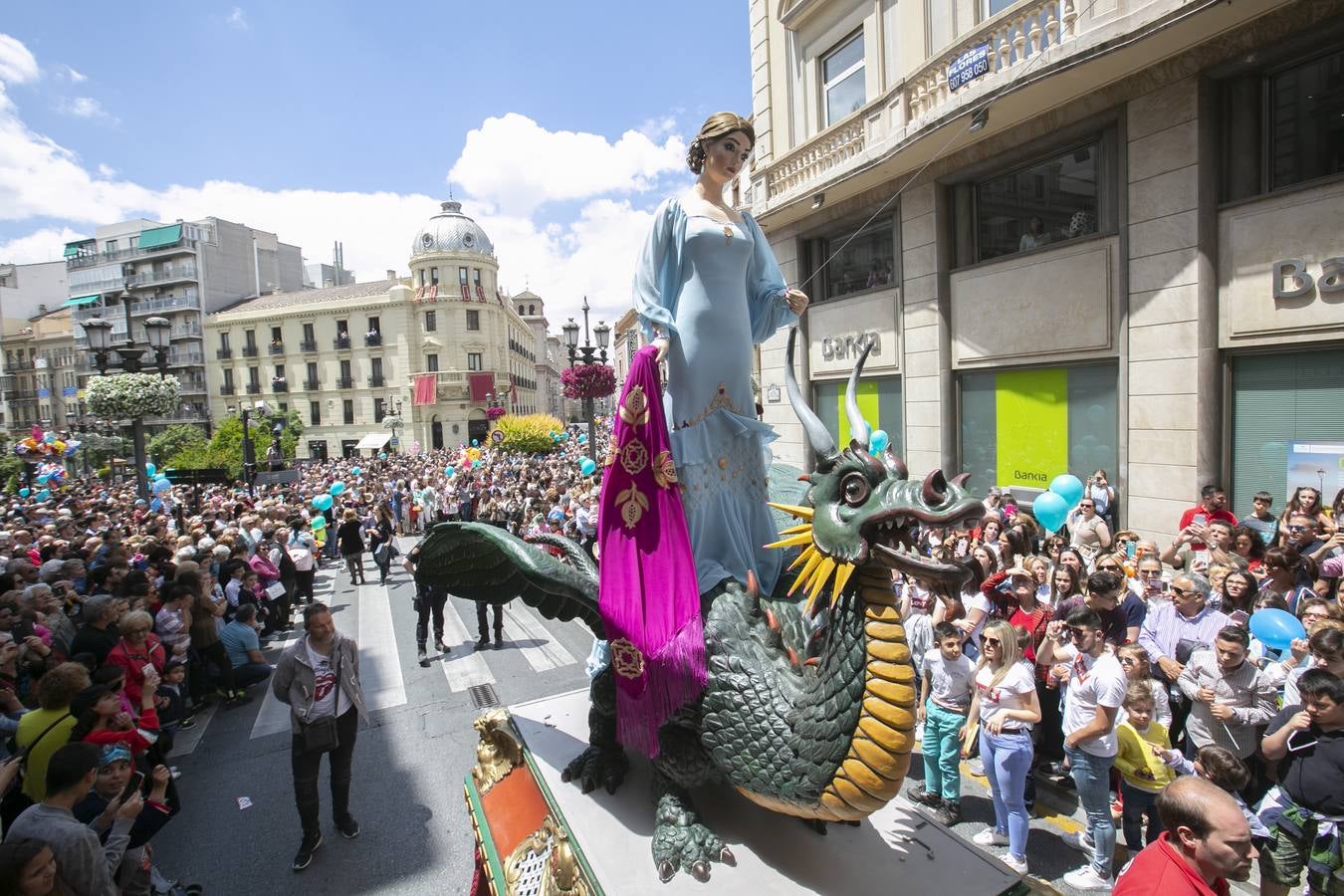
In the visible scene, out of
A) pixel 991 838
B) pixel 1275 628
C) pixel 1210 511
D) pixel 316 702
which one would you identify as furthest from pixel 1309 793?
pixel 316 702

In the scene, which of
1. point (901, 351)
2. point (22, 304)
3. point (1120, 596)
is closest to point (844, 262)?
point (901, 351)

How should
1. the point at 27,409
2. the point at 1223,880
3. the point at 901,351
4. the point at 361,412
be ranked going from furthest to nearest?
1. the point at 27,409
2. the point at 361,412
3. the point at 901,351
4. the point at 1223,880

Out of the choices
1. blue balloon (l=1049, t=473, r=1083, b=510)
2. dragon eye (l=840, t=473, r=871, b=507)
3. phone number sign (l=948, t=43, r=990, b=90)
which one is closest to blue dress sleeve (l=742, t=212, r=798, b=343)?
dragon eye (l=840, t=473, r=871, b=507)

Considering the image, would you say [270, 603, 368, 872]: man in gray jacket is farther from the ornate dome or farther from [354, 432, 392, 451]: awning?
the ornate dome

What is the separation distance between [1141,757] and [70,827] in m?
5.42

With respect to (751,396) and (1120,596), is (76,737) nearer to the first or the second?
(751,396)

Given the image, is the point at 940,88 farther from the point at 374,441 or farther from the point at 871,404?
the point at 374,441

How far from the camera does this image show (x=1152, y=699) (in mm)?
3877

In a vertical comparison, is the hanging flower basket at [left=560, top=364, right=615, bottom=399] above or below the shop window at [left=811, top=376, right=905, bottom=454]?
above

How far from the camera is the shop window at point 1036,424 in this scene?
8.73 metres

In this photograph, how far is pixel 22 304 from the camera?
55.8 meters

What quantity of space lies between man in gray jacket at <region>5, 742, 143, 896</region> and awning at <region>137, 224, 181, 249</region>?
5727cm

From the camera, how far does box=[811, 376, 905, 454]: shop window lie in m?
11.9

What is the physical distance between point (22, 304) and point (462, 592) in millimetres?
76130
